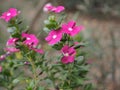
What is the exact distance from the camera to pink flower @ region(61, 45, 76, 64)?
174cm

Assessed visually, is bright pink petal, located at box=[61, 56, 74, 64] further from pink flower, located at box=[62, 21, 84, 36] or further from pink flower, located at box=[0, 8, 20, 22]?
pink flower, located at box=[0, 8, 20, 22]

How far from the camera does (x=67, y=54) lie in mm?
1740

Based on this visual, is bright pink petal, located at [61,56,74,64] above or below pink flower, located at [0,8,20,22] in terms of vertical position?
below

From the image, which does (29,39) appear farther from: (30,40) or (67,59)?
(67,59)

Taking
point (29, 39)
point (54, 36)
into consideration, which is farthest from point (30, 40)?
point (54, 36)

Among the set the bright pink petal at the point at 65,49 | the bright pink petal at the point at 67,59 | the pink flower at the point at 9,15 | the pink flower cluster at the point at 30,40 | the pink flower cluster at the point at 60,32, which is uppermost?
the pink flower at the point at 9,15

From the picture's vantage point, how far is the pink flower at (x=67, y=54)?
68.6 inches

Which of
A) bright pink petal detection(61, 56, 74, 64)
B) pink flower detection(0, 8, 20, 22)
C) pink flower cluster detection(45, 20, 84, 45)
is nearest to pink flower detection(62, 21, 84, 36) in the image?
pink flower cluster detection(45, 20, 84, 45)

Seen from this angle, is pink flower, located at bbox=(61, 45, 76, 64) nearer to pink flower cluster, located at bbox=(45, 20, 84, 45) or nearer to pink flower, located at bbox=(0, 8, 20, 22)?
pink flower cluster, located at bbox=(45, 20, 84, 45)

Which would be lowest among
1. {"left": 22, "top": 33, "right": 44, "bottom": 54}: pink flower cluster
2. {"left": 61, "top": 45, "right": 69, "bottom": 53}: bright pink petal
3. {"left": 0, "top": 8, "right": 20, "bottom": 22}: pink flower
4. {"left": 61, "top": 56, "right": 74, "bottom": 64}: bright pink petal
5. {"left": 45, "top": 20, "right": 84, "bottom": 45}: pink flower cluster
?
{"left": 61, "top": 56, "right": 74, "bottom": 64}: bright pink petal

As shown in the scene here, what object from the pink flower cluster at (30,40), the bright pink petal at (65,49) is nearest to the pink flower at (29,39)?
the pink flower cluster at (30,40)

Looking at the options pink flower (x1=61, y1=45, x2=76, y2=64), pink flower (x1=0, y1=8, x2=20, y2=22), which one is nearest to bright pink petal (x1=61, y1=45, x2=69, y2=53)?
pink flower (x1=61, y1=45, x2=76, y2=64)

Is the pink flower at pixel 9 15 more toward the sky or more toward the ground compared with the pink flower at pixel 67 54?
more toward the sky

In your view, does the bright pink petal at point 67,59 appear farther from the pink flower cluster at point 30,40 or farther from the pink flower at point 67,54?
the pink flower cluster at point 30,40
